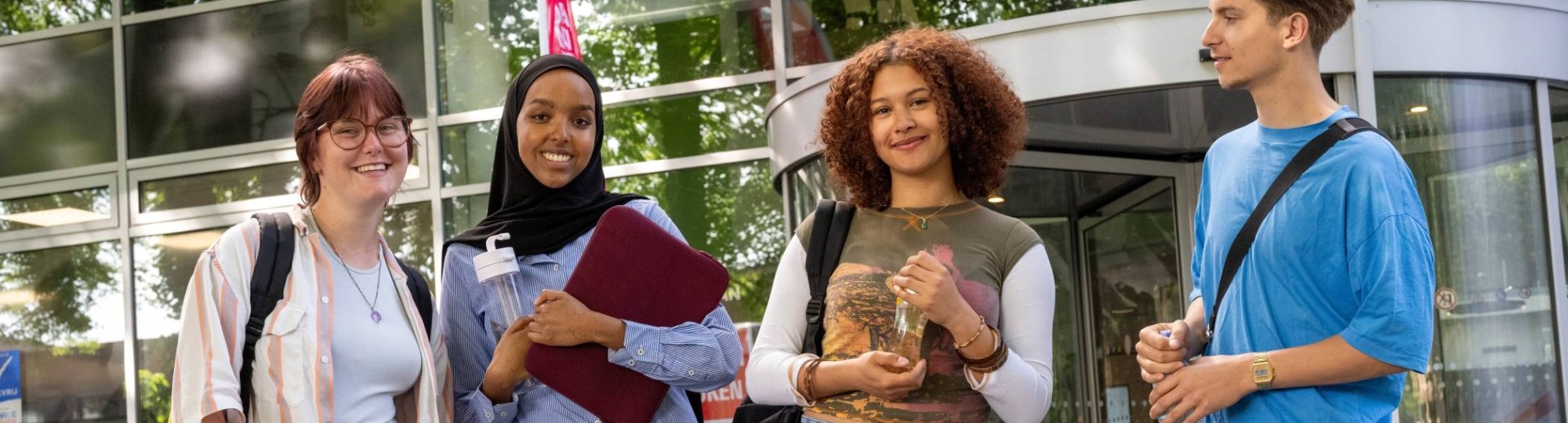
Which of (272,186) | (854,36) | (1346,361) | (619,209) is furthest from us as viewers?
(272,186)

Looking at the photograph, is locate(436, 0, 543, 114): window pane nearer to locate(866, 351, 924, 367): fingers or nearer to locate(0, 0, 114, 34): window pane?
locate(0, 0, 114, 34): window pane

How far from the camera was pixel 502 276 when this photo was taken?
2.98m

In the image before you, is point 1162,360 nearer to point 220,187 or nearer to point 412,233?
point 412,233

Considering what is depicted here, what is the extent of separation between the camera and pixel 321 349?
2.64m

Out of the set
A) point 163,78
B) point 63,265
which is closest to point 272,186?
point 163,78

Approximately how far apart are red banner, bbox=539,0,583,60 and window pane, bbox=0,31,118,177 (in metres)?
6.18

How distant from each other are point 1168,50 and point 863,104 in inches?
139

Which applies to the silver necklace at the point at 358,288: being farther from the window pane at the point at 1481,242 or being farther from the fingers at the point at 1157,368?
the window pane at the point at 1481,242

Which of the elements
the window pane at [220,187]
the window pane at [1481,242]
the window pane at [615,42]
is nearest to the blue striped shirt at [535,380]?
the window pane at [1481,242]

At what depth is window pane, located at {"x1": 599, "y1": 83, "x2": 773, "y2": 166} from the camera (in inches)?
384

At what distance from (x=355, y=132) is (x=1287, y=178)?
1.88 metres

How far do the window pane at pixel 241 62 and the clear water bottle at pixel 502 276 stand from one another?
810 centimetres

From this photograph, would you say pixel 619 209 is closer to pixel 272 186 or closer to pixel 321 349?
pixel 321 349

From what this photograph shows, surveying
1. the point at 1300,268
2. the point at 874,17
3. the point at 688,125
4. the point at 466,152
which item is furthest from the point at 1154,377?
the point at 466,152
